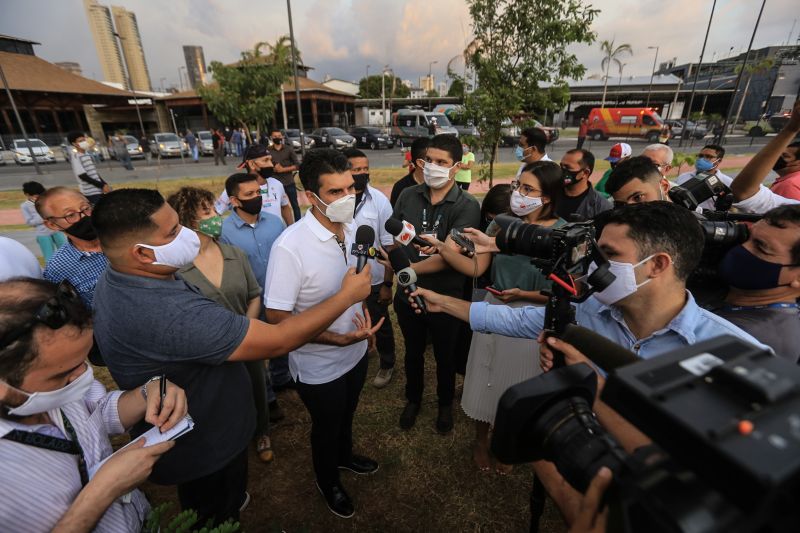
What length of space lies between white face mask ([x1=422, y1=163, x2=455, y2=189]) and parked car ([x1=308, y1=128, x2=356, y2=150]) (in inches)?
795

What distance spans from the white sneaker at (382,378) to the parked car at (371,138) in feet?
77.1

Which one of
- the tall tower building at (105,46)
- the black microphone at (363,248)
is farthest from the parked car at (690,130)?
the tall tower building at (105,46)

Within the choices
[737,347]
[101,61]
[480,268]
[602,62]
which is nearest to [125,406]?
[737,347]

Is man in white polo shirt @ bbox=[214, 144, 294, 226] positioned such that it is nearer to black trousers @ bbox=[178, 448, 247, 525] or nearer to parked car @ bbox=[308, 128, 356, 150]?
black trousers @ bbox=[178, 448, 247, 525]

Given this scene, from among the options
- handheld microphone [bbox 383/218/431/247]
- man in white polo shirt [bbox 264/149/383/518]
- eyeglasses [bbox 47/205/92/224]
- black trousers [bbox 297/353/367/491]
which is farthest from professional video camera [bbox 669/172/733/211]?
eyeglasses [bbox 47/205/92/224]

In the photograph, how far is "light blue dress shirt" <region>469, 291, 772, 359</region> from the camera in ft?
4.85

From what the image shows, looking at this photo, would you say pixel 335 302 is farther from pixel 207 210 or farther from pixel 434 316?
pixel 207 210

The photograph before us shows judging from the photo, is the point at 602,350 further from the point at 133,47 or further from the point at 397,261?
the point at 133,47

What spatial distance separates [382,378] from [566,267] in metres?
2.77

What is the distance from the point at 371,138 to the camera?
82.9 ft

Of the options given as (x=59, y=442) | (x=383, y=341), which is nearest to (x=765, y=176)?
(x=383, y=341)

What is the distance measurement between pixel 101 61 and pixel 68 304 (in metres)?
143

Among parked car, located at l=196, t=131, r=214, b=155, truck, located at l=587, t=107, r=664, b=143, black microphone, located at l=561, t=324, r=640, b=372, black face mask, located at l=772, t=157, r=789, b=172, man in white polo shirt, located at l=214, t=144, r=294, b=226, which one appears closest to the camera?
black microphone, located at l=561, t=324, r=640, b=372

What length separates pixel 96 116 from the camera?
3061 cm
